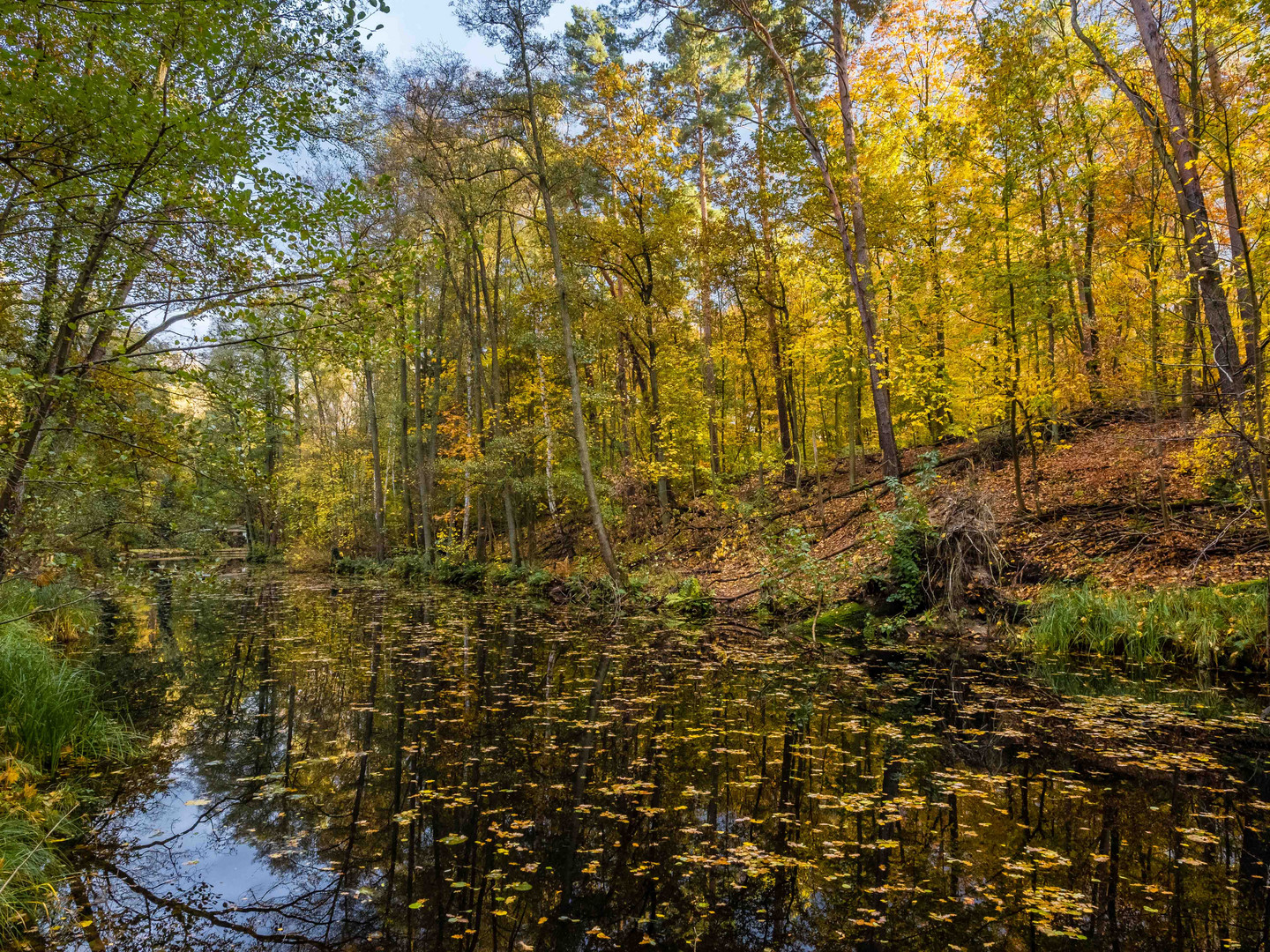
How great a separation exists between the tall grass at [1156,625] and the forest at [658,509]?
0.06m

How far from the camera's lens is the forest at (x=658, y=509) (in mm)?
3350

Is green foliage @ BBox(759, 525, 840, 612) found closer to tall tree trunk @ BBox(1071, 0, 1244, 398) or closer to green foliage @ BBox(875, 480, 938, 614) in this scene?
green foliage @ BBox(875, 480, 938, 614)

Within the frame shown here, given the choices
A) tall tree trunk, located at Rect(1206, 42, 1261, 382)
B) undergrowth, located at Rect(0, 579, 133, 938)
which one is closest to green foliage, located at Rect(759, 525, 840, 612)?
tall tree trunk, located at Rect(1206, 42, 1261, 382)

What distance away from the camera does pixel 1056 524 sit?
10539 millimetres

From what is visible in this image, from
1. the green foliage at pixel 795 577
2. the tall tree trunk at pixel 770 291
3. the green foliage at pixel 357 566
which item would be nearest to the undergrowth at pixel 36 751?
the green foliage at pixel 795 577

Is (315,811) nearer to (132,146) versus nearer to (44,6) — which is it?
(132,146)

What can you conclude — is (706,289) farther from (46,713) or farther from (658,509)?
(46,713)

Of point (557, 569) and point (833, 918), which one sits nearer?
point (833, 918)

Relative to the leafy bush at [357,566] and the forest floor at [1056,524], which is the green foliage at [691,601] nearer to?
the forest floor at [1056,524]

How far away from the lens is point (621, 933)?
279 cm

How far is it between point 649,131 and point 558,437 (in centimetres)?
890

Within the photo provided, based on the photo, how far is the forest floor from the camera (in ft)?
28.3

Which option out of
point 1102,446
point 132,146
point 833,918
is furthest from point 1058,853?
point 1102,446

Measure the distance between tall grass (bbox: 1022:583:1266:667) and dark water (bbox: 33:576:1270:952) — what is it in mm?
526
